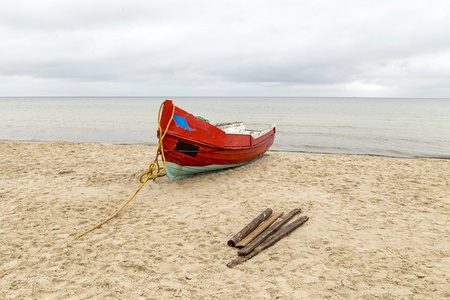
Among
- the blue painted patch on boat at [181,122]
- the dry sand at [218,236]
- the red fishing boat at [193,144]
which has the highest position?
the blue painted patch on boat at [181,122]

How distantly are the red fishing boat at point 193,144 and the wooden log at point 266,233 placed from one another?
3008 mm

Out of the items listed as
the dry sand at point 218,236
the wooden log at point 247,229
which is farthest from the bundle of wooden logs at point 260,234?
the dry sand at point 218,236

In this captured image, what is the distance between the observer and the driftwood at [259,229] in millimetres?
4465

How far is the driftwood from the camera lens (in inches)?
176

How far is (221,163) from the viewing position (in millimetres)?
8477

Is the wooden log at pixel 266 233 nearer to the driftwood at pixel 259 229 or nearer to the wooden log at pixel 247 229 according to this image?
the driftwood at pixel 259 229

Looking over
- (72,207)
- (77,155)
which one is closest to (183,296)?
(72,207)

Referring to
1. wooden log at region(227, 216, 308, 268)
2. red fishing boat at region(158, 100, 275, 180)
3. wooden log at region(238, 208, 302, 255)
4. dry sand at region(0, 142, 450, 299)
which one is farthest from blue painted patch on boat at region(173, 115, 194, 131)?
wooden log at region(227, 216, 308, 268)

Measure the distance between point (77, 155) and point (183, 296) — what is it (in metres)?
9.84

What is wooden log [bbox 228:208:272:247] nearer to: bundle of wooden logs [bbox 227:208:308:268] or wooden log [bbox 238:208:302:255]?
bundle of wooden logs [bbox 227:208:308:268]

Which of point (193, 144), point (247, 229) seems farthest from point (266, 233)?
point (193, 144)

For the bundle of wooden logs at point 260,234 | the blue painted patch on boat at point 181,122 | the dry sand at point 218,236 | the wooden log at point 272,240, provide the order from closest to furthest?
the dry sand at point 218,236 < the wooden log at point 272,240 < the bundle of wooden logs at point 260,234 < the blue painted patch on boat at point 181,122

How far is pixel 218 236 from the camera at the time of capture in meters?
4.91

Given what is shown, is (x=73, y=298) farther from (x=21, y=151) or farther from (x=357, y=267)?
(x=21, y=151)
